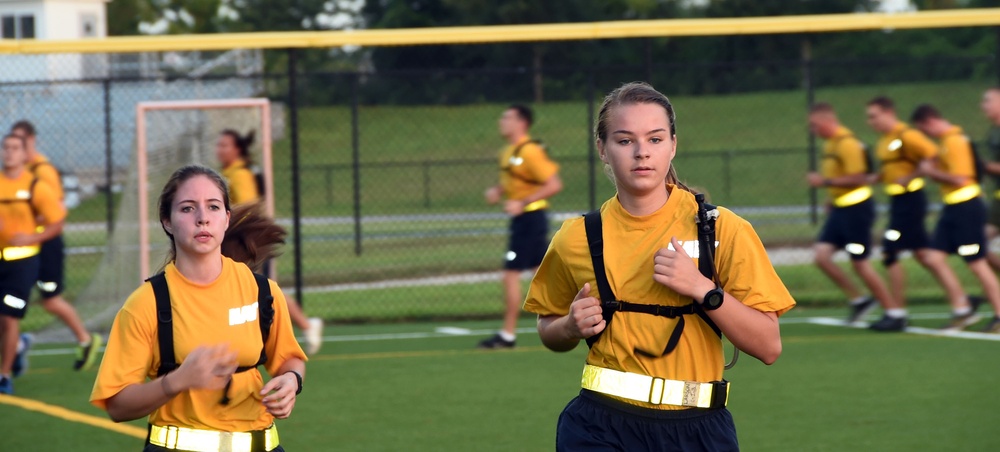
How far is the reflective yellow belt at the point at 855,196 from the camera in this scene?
11.7 metres

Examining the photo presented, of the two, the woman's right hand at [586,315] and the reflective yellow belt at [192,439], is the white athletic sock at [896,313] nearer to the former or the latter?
the woman's right hand at [586,315]

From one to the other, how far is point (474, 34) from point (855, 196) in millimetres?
3945

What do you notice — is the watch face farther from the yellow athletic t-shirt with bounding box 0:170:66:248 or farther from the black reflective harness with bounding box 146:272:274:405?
the yellow athletic t-shirt with bounding box 0:170:66:248

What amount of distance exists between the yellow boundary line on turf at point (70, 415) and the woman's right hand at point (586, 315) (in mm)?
4934

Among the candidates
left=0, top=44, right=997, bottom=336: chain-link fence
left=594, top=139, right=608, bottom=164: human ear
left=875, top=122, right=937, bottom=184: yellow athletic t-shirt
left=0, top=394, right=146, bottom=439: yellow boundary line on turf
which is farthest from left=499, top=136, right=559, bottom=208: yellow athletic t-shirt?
left=594, top=139, right=608, bottom=164: human ear

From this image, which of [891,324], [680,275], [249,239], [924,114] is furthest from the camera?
[891,324]

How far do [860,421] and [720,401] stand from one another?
4317 millimetres

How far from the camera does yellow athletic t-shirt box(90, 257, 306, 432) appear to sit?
387 cm

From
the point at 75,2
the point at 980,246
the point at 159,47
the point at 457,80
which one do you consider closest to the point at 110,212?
the point at 159,47

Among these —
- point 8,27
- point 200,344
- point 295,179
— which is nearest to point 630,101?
point 200,344

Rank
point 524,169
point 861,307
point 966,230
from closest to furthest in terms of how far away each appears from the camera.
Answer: point 524,169
point 966,230
point 861,307

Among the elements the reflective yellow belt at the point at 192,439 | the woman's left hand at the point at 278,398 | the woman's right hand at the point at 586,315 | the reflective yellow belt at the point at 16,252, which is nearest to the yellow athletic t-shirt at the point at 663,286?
the woman's right hand at the point at 586,315

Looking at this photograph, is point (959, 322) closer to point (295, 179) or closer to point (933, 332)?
point (933, 332)

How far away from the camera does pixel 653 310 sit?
3756 millimetres
